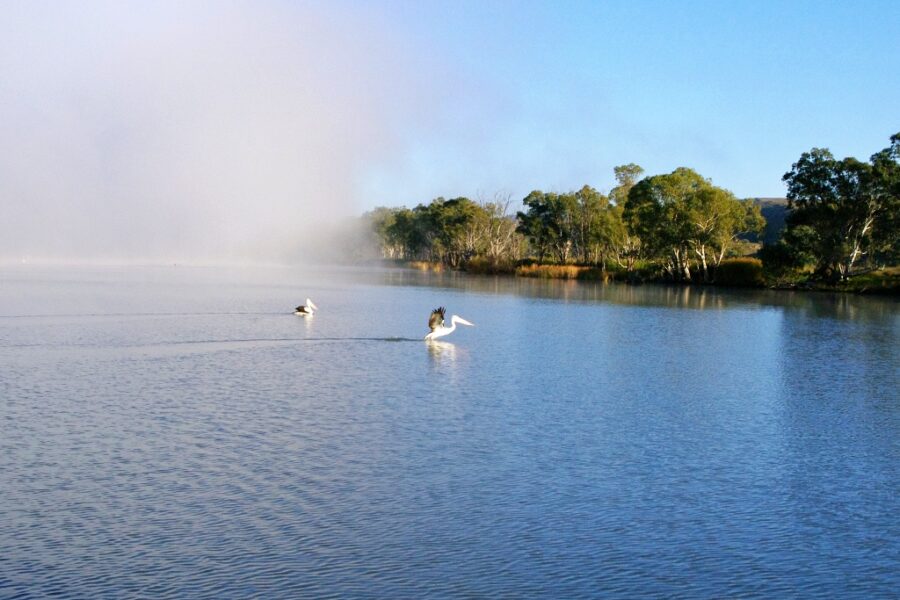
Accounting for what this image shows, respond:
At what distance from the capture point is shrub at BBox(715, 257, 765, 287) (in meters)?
76.3

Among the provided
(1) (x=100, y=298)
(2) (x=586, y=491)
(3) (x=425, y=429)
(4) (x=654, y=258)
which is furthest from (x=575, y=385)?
(4) (x=654, y=258)

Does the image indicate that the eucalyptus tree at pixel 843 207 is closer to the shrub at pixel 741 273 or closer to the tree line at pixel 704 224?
the tree line at pixel 704 224

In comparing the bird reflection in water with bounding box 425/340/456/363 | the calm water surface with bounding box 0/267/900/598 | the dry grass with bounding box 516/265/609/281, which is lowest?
the calm water surface with bounding box 0/267/900/598

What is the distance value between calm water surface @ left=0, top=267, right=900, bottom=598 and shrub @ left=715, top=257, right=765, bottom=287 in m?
51.1

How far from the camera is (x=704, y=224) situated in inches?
3004

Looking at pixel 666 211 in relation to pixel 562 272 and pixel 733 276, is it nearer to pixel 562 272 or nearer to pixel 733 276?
pixel 733 276

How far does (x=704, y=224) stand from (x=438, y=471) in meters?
68.3

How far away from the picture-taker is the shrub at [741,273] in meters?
76.3

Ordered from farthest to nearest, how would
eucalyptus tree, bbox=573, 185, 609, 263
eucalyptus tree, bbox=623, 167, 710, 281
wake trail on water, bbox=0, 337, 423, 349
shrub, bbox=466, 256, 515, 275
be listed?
shrub, bbox=466, 256, 515, 275, eucalyptus tree, bbox=573, 185, 609, 263, eucalyptus tree, bbox=623, 167, 710, 281, wake trail on water, bbox=0, 337, 423, 349

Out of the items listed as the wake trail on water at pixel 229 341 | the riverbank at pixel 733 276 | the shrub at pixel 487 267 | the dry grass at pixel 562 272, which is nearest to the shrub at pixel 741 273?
the riverbank at pixel 733 276

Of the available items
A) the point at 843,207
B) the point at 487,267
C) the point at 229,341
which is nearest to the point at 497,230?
the point at 487,267

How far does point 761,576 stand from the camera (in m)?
8.71

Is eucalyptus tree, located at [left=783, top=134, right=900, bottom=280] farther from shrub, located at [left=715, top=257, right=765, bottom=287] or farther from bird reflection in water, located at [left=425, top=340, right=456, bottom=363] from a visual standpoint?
bird reflection in water, located at [left=425, top=340, right=456, bottom=363]

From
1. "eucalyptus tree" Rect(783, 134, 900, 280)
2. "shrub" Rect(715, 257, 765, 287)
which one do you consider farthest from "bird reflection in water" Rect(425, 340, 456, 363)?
"shrub" Rect(715, 257, 765, 287)
